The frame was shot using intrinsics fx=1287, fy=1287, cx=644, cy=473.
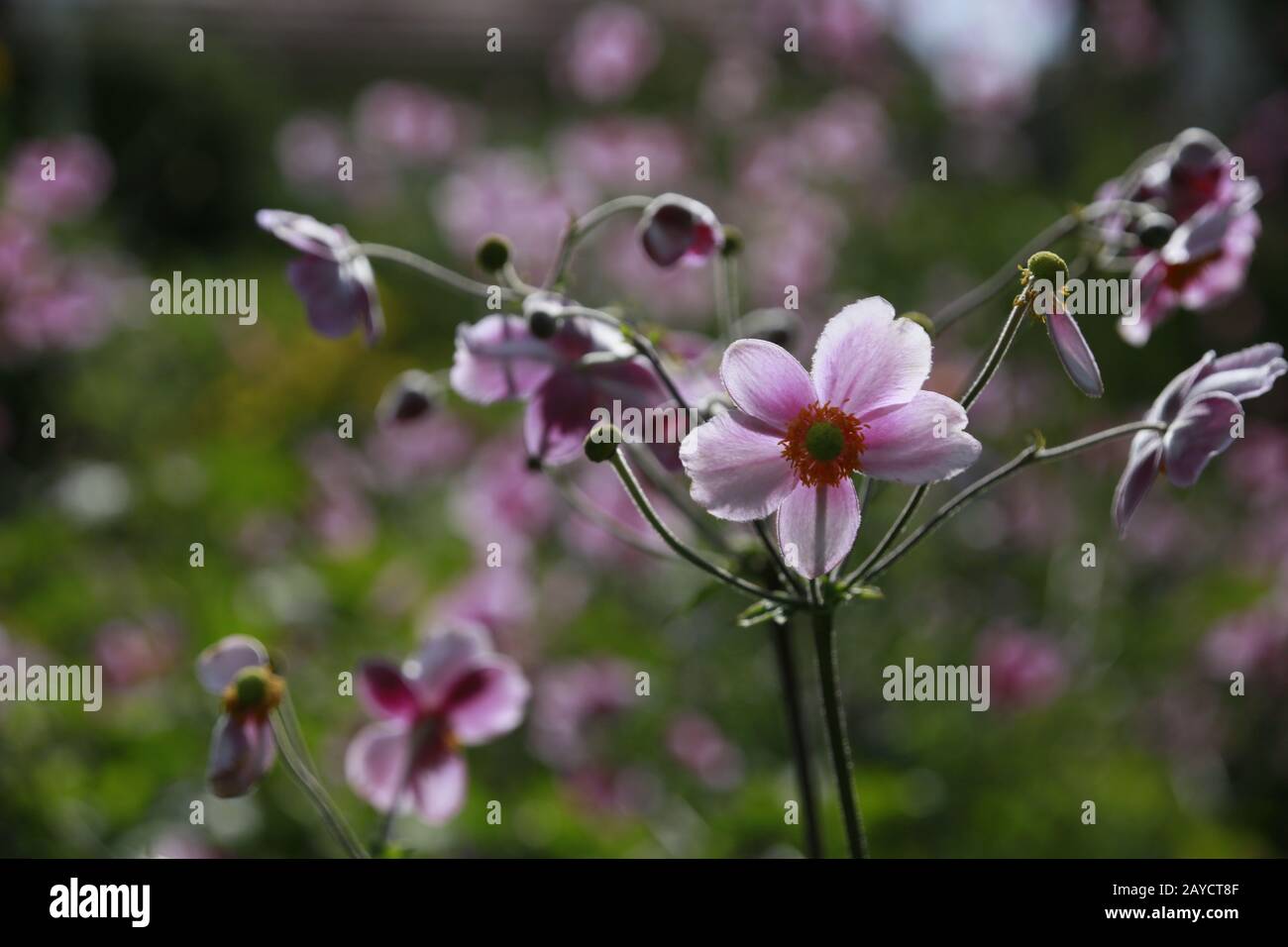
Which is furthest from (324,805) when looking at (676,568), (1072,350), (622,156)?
(622,156)

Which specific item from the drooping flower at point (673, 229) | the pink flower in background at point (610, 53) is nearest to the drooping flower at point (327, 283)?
the drooping flower at point (673, 229)

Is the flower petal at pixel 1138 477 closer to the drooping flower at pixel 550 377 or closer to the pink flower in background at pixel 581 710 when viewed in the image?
the drooping flower at pixel 550 377

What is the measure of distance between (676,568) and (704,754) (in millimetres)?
1009

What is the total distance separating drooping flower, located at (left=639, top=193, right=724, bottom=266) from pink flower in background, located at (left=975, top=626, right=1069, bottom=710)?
2.10m

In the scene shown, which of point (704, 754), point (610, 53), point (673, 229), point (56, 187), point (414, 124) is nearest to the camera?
point (673, 229)

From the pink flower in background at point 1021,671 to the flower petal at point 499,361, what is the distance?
217cm

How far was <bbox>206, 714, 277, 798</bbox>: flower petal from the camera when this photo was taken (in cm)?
105

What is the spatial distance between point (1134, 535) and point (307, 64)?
17961 millimetres

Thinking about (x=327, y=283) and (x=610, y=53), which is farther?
(x=610, y=53)

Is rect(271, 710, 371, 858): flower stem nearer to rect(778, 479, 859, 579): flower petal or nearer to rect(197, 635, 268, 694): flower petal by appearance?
rect(197, 635, 268, 694): flower petal

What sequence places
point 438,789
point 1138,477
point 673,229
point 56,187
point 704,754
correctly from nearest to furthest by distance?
point 1138,477 < point 673,229 < point 438,789 < point 704,754 < point 56,187

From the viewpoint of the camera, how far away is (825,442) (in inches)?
36.5

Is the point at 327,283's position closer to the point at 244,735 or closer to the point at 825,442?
the point at 244,735
